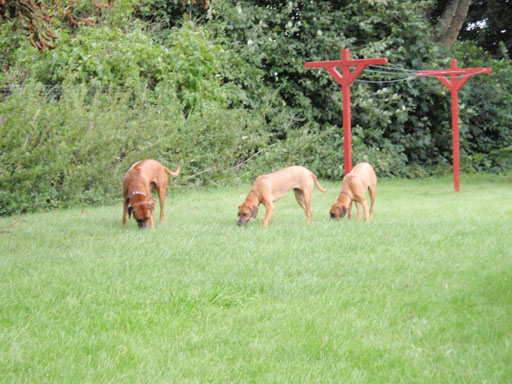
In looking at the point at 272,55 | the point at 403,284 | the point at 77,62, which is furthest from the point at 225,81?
the point at 403,284

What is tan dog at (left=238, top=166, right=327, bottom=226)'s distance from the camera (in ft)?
28.9

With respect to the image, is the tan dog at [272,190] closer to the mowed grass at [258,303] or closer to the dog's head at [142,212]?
the mowed grass at [258,303]

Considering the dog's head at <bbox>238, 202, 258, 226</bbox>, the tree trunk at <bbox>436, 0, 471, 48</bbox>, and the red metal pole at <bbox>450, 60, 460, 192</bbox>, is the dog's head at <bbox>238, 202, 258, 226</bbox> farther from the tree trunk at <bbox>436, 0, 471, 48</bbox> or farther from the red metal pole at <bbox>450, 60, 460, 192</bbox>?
the tree trunk at <bbox>436, 0, 471, 48</bbox>

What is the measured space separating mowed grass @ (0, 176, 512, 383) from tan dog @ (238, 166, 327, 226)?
279 mm

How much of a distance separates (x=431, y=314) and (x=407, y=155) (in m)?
16.7

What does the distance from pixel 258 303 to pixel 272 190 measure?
420cm

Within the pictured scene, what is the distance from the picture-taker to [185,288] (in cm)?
537

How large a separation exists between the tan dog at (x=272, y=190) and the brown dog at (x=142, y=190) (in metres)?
1.30

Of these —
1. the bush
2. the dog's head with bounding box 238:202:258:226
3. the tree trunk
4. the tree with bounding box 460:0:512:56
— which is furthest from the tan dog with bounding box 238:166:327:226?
the tree with bounding box 460:0:512:56

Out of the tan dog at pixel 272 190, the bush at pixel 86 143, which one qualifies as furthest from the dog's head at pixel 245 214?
the bush at pixel 86 143

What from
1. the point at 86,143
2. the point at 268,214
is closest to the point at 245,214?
the point at 268,214

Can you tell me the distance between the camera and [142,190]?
855cm

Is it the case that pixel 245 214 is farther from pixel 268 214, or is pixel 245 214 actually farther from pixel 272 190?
pixel 272 190

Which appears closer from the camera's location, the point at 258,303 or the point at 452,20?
the point at 258,303
